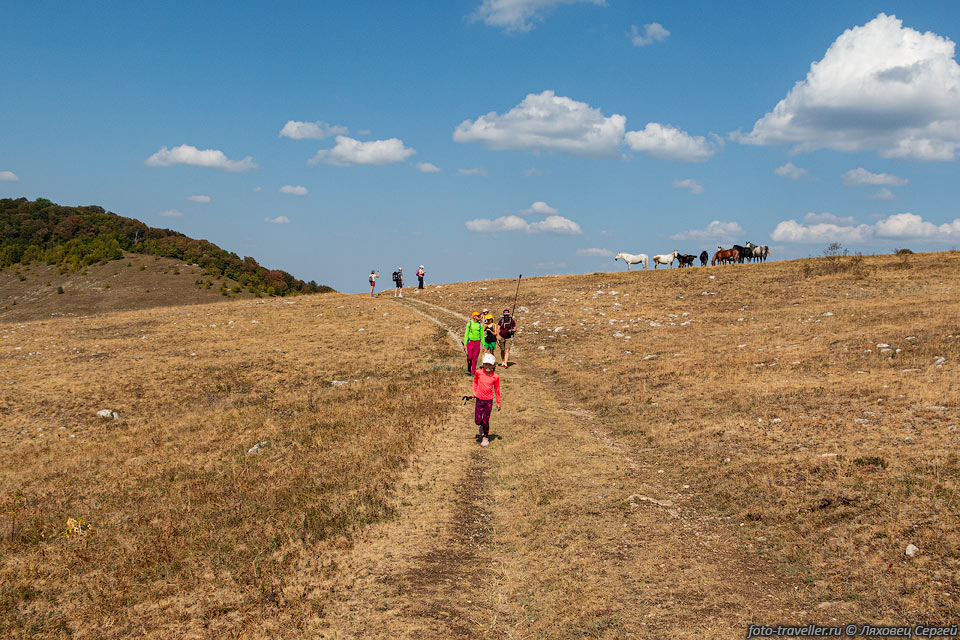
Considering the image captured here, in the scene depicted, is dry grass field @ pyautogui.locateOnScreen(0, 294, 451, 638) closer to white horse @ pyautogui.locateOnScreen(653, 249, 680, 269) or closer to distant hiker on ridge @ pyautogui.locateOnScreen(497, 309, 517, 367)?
distant hiker on ridge @ pyautogui.locateOnScreen(497, 309, 517, 367)

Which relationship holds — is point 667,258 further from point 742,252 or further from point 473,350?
point 473,350

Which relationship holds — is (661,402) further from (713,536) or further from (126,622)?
(126,622)

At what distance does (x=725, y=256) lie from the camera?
4922 cm

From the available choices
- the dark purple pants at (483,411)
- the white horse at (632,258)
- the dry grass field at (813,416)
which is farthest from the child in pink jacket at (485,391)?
the white horse at (632,258)

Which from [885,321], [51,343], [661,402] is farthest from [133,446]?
[885,321]

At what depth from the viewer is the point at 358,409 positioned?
1652cm

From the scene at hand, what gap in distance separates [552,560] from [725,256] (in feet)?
155

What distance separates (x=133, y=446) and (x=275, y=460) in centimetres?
559

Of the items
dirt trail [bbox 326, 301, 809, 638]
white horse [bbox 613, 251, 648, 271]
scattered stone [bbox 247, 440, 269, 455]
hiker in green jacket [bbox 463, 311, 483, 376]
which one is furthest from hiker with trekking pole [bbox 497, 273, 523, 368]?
white horse [bbox 613, 251, 648, 271]

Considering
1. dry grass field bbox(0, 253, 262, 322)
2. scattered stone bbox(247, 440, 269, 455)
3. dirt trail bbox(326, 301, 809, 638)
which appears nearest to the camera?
dirt trail bbox(326, 301, 809, 638)

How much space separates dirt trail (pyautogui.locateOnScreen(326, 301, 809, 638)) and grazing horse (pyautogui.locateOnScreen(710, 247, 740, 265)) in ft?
138

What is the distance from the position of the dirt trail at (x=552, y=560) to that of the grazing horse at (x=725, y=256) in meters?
41.9

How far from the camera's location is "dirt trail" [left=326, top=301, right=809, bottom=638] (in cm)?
638

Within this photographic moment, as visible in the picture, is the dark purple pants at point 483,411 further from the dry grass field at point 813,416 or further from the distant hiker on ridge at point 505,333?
the distant hiker on ridge at point 505,333
